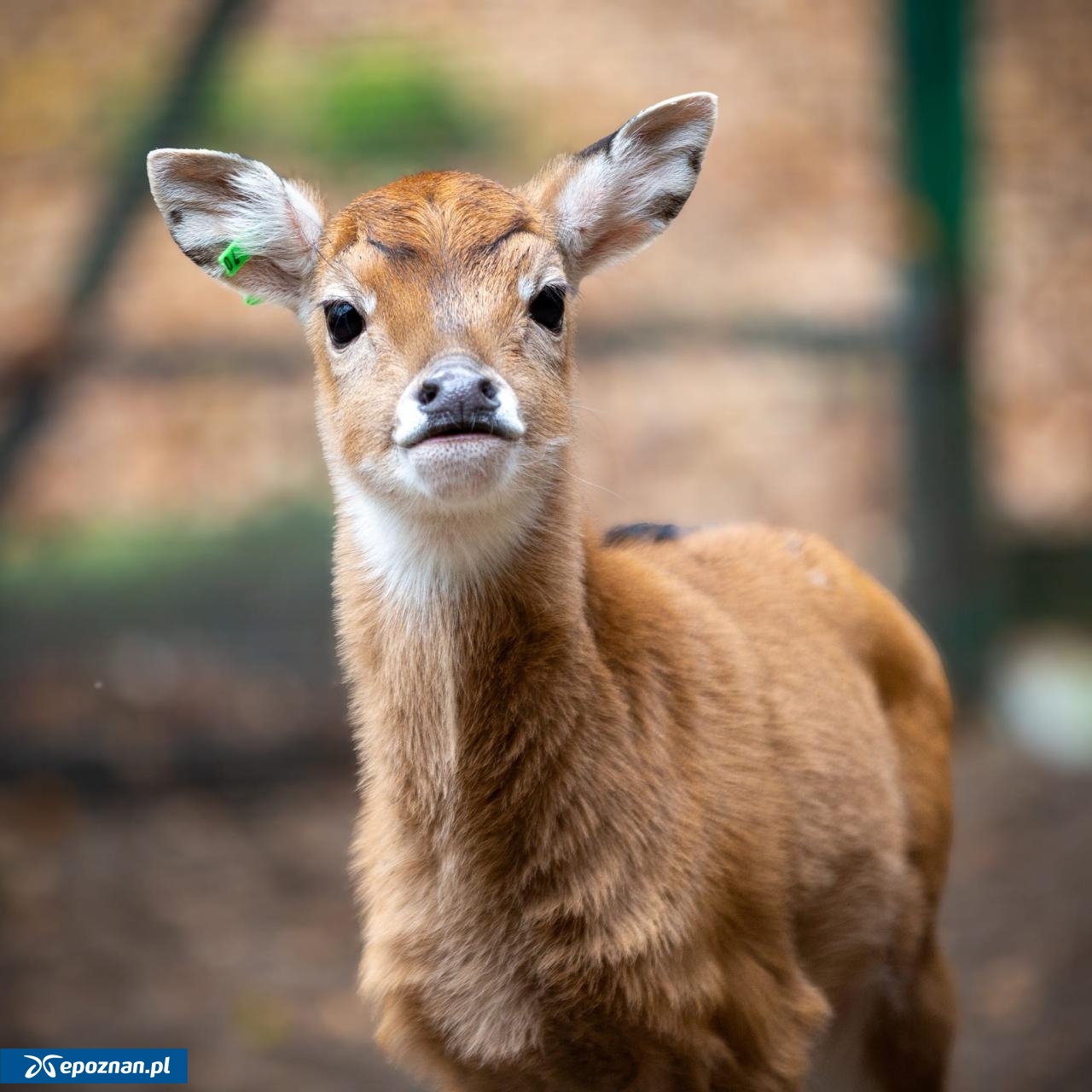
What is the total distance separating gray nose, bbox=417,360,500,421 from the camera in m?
3.77

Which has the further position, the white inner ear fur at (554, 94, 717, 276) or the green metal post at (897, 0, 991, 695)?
the green metal post at (897, 0, 991, 695)

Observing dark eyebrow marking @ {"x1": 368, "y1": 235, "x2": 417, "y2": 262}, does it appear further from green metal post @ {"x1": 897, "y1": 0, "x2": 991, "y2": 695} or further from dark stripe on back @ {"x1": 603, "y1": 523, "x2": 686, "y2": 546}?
green metal post @ {"x1": 897, "y1": 0, "x2": 991, "y2": 695}

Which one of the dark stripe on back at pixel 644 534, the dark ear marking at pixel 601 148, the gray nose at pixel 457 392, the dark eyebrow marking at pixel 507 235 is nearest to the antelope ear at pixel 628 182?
the dark ear marking at pixel 601 148

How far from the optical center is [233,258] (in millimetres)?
4680

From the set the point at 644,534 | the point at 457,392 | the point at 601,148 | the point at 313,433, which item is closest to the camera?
the point at 457,392

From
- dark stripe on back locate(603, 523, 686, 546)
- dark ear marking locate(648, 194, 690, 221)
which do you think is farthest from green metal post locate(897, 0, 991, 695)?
dark ear marking locate(648, 194, 690, 221)

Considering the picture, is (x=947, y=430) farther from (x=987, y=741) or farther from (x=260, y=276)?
(x=260, y=276)

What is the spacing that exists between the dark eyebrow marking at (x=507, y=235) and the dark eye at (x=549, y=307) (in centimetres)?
18

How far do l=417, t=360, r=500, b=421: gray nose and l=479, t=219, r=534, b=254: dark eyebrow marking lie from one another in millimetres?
557

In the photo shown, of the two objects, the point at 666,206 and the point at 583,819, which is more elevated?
the point at 666,206

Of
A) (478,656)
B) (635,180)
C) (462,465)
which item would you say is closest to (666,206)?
(635,180)

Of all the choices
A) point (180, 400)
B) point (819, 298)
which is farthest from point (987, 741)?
point (180, 400)

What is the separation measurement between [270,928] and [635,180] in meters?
4.96

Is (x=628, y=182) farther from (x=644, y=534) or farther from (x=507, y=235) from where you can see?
(x=644, y=534)
